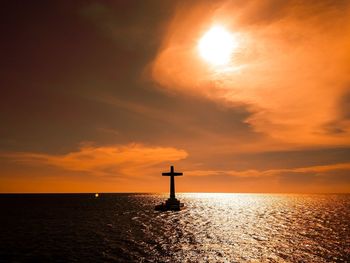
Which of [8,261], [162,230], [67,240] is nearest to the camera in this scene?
[8,261]

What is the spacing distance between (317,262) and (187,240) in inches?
874

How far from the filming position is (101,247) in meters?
47.4

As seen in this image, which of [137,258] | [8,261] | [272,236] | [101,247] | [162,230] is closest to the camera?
[8,261]

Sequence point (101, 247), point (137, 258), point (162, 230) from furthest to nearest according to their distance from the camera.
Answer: point (162, 230) < point (101, 247) < point (137, 258)

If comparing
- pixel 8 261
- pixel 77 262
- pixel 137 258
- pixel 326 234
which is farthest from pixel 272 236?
pixel 8 261

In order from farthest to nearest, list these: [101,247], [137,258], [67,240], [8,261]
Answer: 1. [67,240]
2. [101,247]
3. [137,258]
4. [8,261]

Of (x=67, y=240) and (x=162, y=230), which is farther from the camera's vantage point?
(x=162, y=230)

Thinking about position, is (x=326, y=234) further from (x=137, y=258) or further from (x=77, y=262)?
(x=77, y=262)

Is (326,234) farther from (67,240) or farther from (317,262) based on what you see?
(67,240)

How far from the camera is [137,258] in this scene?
40.6 m

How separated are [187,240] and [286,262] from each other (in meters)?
19.7

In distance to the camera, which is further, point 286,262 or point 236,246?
point 236,246

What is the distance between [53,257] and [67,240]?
1346cm

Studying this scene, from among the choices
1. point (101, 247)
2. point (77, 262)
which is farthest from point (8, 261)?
point (101, 247)
